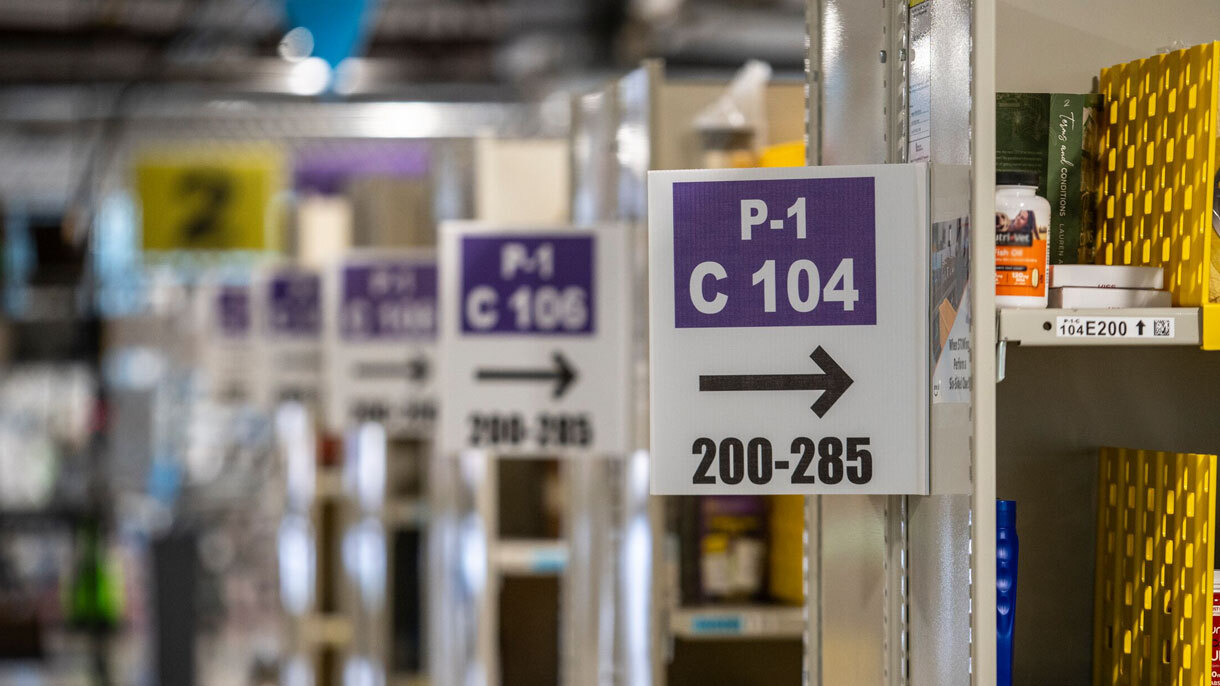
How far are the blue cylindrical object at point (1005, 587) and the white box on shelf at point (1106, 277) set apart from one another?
0.98ft

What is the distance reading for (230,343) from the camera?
18.9 ft

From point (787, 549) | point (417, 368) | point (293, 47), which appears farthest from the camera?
point (293, 47)

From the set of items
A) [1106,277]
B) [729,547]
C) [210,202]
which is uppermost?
[210,202]

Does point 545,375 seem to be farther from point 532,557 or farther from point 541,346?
point 532,557

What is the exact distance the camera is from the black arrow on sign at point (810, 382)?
5.54ft

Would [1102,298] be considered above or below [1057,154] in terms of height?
below

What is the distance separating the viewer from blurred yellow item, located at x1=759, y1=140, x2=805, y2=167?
287cm

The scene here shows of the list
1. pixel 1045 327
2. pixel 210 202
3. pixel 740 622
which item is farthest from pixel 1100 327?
pixel 210 202

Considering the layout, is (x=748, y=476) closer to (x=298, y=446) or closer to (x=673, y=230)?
(x=673, y=230)

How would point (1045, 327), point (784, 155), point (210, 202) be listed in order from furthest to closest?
point (210, 202), point (784, 155), point (1045, 327)

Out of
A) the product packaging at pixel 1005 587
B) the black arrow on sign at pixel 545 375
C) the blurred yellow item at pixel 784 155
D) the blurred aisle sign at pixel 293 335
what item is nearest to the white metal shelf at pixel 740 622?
the black arrow on sign at pixel 545 375

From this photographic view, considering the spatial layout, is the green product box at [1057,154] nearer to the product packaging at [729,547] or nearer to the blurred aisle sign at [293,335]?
the product packaging at [729,547]

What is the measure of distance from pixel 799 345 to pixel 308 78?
27.5 ft

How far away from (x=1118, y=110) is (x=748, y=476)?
29.4 inches
